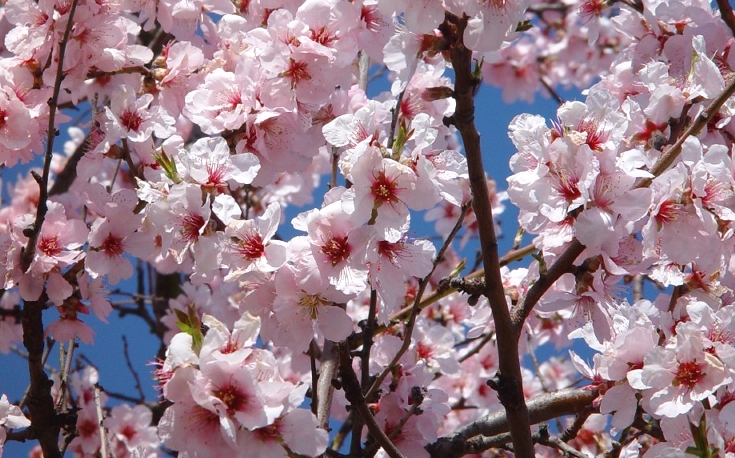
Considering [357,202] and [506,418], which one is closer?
[357,202]

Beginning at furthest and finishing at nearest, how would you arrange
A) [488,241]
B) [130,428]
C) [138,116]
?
[130,428]
[138,116]
[488,241]

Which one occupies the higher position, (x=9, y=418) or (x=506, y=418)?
(x=506, y=418)

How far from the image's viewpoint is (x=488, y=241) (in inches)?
63.9

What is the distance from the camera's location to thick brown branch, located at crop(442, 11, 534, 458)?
4.92 ft

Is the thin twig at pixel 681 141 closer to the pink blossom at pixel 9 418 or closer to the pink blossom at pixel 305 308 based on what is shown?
the pink blossom at pixel 305 308

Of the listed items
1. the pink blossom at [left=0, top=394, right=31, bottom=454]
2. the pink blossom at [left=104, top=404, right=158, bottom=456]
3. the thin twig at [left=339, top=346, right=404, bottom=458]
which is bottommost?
the pink blossom at [left=104, top=404, right=158, bottom=456]

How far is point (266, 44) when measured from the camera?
2158mm

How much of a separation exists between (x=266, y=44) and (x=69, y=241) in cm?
81

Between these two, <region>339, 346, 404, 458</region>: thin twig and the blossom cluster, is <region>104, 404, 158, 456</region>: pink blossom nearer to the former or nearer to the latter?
the blossom cluster

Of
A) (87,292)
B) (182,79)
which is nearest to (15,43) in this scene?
(182,79)

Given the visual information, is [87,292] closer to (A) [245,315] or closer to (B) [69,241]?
(B) [69,241]

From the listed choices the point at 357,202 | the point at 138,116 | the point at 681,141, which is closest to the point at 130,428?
the point at 138,116

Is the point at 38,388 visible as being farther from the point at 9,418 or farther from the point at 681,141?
the point at 681,141

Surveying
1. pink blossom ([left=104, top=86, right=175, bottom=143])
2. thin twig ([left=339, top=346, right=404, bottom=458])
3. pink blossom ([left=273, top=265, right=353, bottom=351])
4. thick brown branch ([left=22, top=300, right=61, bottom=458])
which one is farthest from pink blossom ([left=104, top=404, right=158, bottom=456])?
thin twig ([left=339, top=346, right=404, bottom=458])
